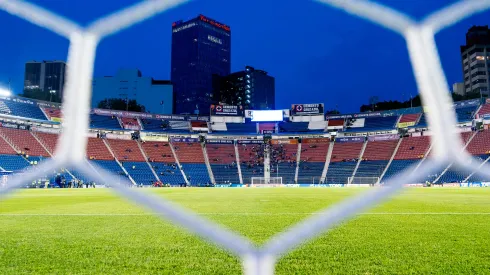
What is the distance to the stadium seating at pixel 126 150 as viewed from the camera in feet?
108

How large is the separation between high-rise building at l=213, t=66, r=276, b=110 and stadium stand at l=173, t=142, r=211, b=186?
5126 cm

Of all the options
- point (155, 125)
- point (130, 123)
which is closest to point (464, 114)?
point (130, 123)

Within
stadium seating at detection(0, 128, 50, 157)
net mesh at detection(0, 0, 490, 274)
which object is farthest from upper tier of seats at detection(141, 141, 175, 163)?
net mesh at detection(0, 0, 490, 274)

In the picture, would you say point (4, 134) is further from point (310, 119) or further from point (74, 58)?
point (310, 119)

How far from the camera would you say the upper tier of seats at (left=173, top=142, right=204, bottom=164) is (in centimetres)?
3959

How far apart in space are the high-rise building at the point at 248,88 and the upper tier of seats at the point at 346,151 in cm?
5193

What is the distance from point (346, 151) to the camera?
39906 millimetres

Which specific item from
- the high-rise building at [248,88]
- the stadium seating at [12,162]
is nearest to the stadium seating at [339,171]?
the stadium seating at [12,162]

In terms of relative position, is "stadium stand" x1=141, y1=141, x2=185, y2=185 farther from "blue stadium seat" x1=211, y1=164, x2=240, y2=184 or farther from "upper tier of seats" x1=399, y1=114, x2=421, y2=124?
"upper tier of seats" x1=399, y1=114, x2=421, y2=124

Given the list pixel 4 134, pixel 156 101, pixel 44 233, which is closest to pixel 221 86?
pixel 156 101

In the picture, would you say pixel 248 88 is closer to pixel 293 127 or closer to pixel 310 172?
pixel 293 127

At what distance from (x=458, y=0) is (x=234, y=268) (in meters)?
1.61

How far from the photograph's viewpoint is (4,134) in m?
25.0

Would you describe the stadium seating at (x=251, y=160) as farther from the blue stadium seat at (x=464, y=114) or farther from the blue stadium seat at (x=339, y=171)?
the blue stadium seat at (x=464, y=114)
